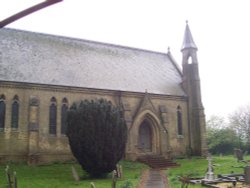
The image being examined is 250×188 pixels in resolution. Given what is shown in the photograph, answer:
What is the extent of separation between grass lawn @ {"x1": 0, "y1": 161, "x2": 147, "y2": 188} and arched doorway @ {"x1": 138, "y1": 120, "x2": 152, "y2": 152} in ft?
15.3

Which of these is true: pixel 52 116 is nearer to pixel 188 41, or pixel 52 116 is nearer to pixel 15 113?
pixel 15 113

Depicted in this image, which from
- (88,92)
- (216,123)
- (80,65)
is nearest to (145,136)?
(88,92)

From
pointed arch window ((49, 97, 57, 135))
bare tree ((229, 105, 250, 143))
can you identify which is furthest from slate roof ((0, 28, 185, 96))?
bare tree ((229, 105, 250, 143))

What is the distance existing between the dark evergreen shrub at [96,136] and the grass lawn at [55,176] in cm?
119

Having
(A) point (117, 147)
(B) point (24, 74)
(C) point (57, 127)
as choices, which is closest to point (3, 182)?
(A) point (117, 147)

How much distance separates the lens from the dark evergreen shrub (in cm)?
2084

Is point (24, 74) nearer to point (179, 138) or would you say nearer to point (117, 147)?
point (117, 147)

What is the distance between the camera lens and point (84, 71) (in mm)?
32438

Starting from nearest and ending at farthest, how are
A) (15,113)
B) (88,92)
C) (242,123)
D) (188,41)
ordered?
(15,113) → (88,92) → (188,41) → (242,123)

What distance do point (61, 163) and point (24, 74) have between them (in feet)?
29.4

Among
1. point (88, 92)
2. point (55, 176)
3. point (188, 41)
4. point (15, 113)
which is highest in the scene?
point (188, 41)

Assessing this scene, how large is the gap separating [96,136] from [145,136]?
1342 cm

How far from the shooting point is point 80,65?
33000 millimetres

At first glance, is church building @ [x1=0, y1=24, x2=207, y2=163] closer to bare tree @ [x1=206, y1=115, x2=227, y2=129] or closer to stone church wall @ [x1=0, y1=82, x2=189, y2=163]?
stone church wall @ [x1=0, y1=82, x2=189, y2=163]
